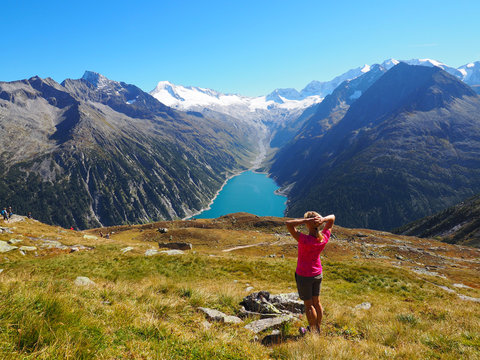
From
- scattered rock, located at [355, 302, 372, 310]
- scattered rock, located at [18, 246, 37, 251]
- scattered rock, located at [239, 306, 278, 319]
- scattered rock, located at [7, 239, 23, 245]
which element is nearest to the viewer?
scattered rock, located at [239, 306, 278, 319]

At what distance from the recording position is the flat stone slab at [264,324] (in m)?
7.33

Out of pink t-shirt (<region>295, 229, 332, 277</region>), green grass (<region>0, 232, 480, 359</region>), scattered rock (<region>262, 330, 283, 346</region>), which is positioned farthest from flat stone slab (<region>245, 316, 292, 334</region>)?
pink t-shirt (<region>295, 229, 332, 277</region>)

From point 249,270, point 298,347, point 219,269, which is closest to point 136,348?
point 298,347

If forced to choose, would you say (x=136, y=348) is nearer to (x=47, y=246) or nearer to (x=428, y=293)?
(x=428, y=293)

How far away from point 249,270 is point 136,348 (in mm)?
17323

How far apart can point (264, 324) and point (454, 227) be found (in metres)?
115

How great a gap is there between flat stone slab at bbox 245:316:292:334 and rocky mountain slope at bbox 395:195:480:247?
86917 millimetres

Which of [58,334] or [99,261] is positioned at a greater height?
[58,334]

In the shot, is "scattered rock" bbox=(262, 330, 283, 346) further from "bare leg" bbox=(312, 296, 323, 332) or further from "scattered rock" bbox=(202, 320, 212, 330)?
"scattered rock" bbox=(202, 320, 212, 330)

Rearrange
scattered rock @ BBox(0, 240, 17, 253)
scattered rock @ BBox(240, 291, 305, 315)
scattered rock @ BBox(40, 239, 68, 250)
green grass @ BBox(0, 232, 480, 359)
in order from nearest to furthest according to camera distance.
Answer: green grass @ BBox(0, 232, 480, 359) < scattered rock @ BBox(240, 291, 305, 315) < scattered rock @ BBox(0, 240, 17, 253) < scattered rock @ BBox(40, 239, 68, 250)

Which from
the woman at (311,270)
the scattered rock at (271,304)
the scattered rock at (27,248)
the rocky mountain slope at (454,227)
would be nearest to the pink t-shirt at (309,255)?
the woman at (311,270)

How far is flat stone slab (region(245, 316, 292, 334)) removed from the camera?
7.33 m

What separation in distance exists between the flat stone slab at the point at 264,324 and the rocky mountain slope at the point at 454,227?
86917 millimetres

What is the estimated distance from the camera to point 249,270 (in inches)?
826
